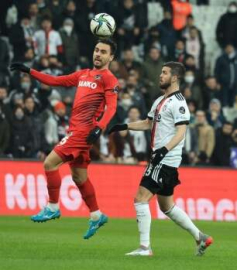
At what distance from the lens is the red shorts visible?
13170 millimetres

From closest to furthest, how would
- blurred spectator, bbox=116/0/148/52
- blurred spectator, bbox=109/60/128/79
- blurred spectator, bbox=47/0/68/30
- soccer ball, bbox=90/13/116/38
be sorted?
1. soccer ball, bbox=90/13/116/38
2. blurred spectator, bbox=109/60/128/79
3. blurred spectator, bbox=47/0/68/30
4. blurred spectator, bbox=116/0/148/52

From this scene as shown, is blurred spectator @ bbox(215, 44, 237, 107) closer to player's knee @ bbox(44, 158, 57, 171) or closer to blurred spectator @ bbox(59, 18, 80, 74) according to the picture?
blurred spectator @ bbox(59, 18, 80, 74)

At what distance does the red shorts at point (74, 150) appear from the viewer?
13.2 meters

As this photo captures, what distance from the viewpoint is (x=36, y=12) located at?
79.5ft

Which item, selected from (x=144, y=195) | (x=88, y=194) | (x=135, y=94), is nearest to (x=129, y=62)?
(x=135, y=94)

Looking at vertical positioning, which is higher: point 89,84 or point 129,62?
point 89,84

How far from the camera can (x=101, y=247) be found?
13258mm

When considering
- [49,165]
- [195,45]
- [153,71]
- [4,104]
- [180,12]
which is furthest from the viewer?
[180,12]

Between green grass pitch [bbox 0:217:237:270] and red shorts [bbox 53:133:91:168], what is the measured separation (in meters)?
1.05

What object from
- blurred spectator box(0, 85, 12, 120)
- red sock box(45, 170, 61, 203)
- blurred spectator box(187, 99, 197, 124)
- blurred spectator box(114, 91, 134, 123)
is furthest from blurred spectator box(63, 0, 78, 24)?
red sock box(45, 170, 61, 203)

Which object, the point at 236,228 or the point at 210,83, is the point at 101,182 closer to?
the point at 236,228

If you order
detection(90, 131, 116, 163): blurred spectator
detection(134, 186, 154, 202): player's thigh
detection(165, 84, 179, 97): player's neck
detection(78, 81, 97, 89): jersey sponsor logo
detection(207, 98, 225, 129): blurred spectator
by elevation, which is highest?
detection(165, 84, 179, 97): player's neck

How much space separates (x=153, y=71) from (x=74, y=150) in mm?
12502

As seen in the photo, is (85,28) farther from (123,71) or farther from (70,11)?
(123,71)
